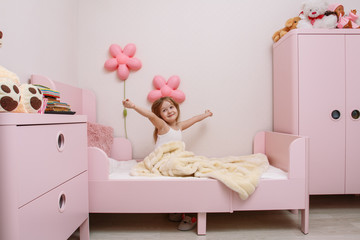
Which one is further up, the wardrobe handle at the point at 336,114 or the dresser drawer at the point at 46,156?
the wardrobe handle at the point at 336,114

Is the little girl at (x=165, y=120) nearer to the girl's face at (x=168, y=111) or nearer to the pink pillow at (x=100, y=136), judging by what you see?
the girl's face at (x=168, y=111)

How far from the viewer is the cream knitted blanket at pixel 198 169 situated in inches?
48.8

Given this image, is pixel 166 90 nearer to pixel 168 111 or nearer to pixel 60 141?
pixel 168 111

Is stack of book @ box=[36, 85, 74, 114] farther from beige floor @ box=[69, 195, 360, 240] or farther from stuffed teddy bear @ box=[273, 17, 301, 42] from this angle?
stuffed teddy bear @ box=[273, 17, 301, 42]

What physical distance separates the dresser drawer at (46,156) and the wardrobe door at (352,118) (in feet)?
5.19

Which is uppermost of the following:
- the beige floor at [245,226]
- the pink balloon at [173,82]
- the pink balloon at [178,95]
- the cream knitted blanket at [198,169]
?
the pink balloon at [173,82]

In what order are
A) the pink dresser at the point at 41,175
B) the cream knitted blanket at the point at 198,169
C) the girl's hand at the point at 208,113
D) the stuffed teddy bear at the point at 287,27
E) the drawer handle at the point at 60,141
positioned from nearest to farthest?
the pink dresser at the point at 41,175 < the drawer handle at the point at 60,141 < the cream knitted blanket at the point at 198,169 < the stuffed teddy bear at the point at 287,27 < the girl's hand at the point at 208,113

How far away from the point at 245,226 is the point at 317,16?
1415 mm

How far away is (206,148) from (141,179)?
785 mm

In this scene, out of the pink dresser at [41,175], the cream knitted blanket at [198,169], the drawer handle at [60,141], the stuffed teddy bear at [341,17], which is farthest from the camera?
the stuffed teddy bear at [341,17]

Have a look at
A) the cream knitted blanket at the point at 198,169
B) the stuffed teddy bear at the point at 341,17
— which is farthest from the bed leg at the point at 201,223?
the stuffed teddy bear at the point at 341,17

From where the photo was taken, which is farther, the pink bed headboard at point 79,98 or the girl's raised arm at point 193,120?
the girl's raised arm at point 193,120

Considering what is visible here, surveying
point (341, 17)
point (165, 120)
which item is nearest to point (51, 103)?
point (165, 120)

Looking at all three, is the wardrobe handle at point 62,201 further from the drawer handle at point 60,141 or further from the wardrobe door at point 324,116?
the wardrobe door at point 324,116
